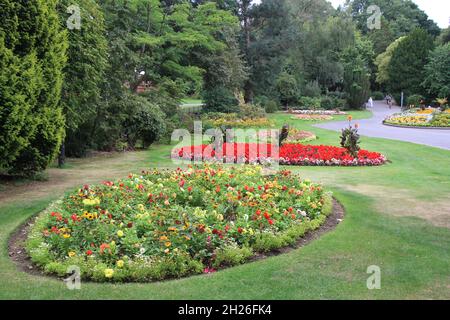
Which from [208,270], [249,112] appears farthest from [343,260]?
[249,112]

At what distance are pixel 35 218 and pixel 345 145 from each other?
29.8 feet

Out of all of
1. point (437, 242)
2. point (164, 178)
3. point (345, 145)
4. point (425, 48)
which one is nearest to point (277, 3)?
point (425, 48)

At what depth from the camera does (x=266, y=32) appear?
37.6 meters

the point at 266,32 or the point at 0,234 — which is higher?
the point at 266,32

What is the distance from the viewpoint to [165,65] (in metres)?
24.5

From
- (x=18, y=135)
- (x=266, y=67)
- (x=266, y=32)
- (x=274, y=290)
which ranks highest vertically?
(x=266, y=32)

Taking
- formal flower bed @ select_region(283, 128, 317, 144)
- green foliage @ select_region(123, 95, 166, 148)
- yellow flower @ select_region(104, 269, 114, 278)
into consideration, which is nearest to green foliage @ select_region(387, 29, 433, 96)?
formal flower bed @ select_region(283, 128, 317, 144)

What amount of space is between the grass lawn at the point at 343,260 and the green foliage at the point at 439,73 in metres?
34.9

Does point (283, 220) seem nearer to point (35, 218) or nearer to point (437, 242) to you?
point (437, 242)

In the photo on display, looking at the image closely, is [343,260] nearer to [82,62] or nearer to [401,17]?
[82,62]

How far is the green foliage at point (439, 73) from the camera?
40.9m

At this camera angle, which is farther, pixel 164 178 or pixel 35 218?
pixel 164 178

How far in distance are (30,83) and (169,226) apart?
183 inches

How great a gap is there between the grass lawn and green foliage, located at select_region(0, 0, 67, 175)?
818mm
